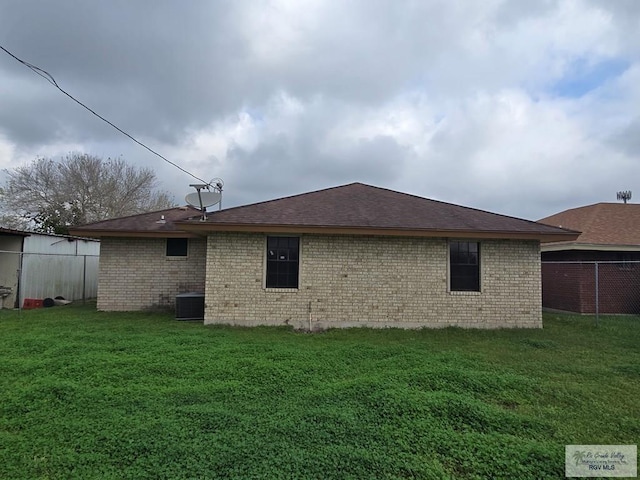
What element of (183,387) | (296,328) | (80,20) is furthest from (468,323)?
(80,20)

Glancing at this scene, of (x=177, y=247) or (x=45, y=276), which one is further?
(x=45, y=276)

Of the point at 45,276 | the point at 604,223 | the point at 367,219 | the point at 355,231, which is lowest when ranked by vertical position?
the point at 45,276

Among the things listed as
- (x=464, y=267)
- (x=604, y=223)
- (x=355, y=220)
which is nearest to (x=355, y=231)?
(x=355, y=220)

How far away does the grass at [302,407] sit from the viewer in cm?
314

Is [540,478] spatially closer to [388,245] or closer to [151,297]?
[388,245]

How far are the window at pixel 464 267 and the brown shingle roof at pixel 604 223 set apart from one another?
230 inches

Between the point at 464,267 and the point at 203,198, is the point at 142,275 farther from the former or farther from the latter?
the point at 464,267

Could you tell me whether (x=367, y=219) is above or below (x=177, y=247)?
above

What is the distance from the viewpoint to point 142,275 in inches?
468

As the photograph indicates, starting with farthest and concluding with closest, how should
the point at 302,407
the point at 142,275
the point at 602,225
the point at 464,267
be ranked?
the point at 602,225 < the point at 142,275 < the point at 464,267 < the point at 302,407

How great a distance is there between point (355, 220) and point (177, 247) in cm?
619

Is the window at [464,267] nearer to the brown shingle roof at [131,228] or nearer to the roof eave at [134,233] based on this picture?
the brown shingle roof at [131,228]

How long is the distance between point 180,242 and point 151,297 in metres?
1.96

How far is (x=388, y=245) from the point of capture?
9.45m
